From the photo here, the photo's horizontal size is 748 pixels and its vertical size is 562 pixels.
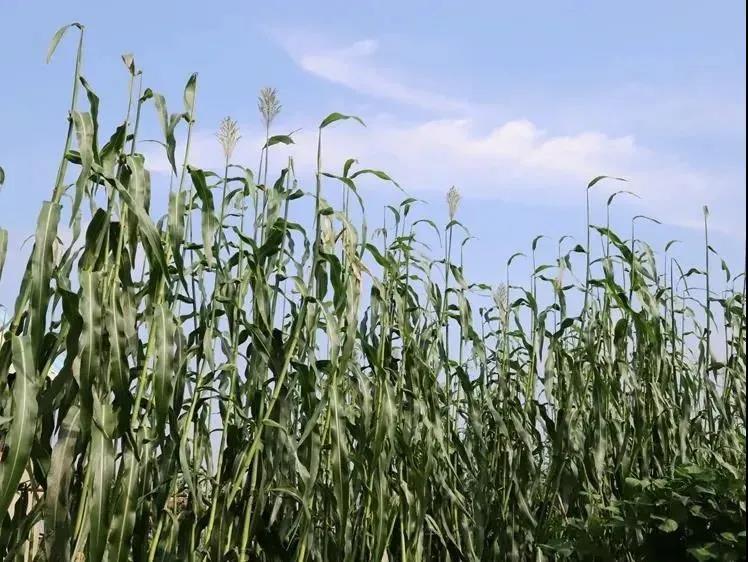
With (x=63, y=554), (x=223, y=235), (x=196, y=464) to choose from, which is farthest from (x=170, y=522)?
(x=223, y=235)

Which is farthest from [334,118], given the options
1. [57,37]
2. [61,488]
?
[61,488]

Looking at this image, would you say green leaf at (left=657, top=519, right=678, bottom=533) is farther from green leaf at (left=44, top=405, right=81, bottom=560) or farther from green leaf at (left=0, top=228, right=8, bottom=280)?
green leaf at (left=0, top=228, right=8, bottom=280)

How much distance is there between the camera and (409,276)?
296 centimetres

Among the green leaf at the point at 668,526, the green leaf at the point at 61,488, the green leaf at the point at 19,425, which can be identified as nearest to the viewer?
the green leaf at the point at 19,425

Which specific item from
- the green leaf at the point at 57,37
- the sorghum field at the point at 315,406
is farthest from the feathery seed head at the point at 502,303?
the green leaf at the point at 57,37

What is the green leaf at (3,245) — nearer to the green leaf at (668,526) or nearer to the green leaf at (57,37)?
the green leaf at (57,37)

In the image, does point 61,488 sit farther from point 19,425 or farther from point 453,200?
point 453,200

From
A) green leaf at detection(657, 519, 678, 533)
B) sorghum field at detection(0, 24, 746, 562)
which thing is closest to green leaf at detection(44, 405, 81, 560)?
sorghum field at detection(0, 24, 746, 562)

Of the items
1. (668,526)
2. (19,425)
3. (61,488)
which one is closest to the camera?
(19,425)

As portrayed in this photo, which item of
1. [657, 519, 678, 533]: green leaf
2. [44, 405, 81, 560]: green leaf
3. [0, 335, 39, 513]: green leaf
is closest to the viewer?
[0, 335, 39, 513]: green leaf

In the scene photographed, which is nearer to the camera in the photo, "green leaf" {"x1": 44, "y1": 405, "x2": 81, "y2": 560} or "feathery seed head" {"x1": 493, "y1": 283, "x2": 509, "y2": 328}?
"green leaf" {"x1": 44, "y1": 405, "x2": 81, "y2": 560}

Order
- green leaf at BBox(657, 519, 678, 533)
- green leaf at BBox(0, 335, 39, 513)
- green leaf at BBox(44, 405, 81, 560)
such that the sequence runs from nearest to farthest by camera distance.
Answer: green leaf at BBox(0, 335, 39, 513)
green leaf at BBox(44, 405, 81, 560)
green leaf at BBox(657, 519, 678, 533)

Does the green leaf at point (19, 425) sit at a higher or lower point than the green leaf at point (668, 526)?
higher

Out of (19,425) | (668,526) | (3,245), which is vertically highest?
(3,245)
